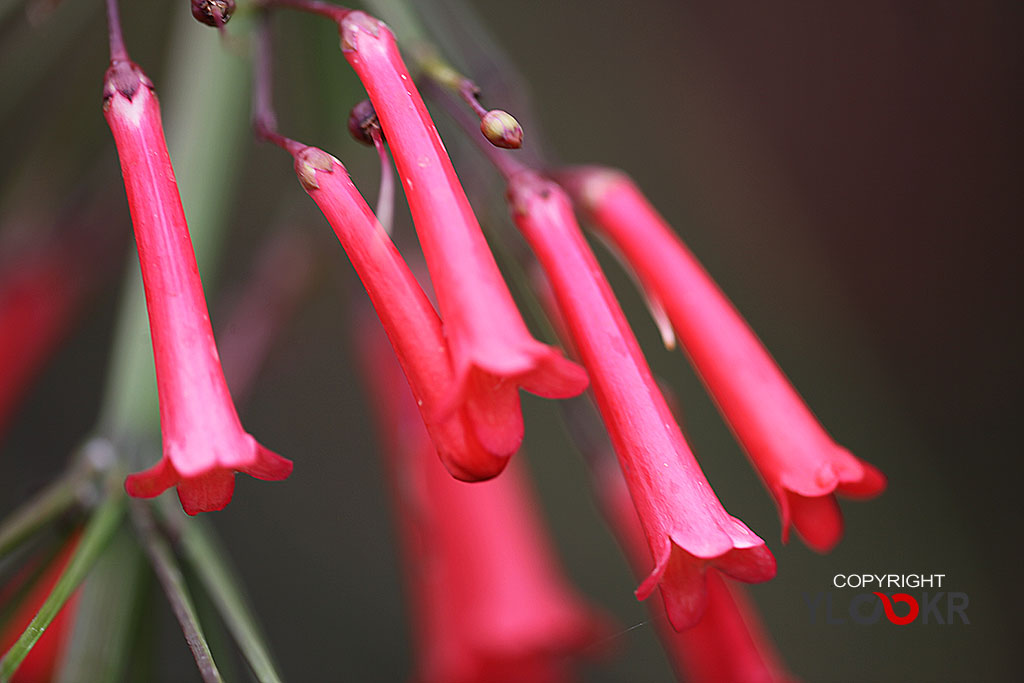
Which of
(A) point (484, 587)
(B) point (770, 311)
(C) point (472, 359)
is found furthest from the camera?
(B) point (770, 311)

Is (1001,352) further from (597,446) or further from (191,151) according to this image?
(191,151)

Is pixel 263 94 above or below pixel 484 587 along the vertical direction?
above

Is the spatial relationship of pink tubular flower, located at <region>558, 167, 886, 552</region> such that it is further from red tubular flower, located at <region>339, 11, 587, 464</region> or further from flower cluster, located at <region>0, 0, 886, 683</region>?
red tubular flower, located at <region>339, 11, 587, 464</region>

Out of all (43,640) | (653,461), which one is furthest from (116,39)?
(43,640)

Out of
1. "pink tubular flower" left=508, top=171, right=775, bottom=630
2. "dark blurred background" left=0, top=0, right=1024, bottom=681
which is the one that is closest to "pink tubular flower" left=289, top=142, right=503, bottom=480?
"pink tubular flower" left=508, top=171, right=775, bottom=630

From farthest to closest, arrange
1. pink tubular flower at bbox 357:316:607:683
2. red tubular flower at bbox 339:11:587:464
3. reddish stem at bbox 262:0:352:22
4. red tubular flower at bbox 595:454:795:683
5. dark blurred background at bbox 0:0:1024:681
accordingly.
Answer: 1. dark blurred background at bbox 0:0:1024:681
2. pink tubular flower at bbox 357:316:607:683
3. red tubular flower at bbox 595:454:795:683
4. reddish stem at bbox 262:0:352:22
5. red tubular flower at bbox 339:11:587:464

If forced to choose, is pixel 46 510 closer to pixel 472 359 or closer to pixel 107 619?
pixel 107 619

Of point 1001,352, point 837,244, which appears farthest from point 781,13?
point 1001,352
